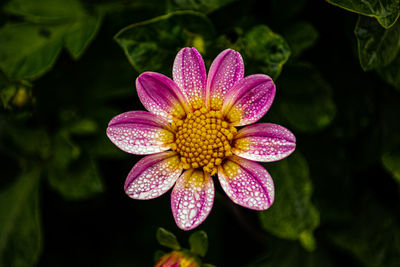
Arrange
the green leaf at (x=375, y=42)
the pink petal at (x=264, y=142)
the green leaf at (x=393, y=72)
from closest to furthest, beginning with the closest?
the pink petal at (x=264, y=142)
the green leaf at (x=375, y=42)
the green leaf at (x=393, y=72)

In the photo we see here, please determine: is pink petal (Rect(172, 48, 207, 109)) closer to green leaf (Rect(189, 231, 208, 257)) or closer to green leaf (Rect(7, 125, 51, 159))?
green leaf (Rect(189, 231, 208, 257))

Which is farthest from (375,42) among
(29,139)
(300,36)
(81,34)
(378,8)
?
(29,139)

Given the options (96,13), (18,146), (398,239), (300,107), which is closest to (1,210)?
(18,146)

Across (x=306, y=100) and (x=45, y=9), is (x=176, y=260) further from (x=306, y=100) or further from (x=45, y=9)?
(x=45, y=9)

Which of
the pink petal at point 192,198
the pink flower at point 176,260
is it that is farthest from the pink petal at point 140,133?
the pink flower at point 176,260

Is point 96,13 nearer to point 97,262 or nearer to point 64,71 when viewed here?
point 64,71

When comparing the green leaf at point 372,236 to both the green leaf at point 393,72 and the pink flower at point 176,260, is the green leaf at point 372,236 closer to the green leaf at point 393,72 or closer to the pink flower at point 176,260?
the green leaf at point 393,72
